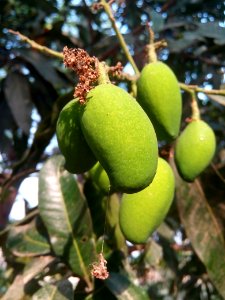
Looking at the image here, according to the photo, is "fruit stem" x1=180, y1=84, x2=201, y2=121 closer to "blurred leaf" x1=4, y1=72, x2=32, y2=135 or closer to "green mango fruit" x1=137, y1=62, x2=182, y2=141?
"green mango fruit" x1=137, y1=62, x2=182, y2=141

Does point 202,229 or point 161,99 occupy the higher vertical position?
point 161,99

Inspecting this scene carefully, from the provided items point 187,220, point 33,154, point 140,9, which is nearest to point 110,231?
point 187,220

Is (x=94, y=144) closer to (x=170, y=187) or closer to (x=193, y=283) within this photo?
(x=170, y=187)

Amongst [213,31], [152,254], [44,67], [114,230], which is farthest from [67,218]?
[213,31]

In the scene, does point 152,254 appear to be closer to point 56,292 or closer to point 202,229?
point 202,229

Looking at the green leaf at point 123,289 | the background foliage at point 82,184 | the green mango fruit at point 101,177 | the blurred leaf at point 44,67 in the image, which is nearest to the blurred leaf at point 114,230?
the background foliage at point 82,184

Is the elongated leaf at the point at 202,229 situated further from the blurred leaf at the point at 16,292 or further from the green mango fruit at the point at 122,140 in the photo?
the green mango fruit at the point at 122,140

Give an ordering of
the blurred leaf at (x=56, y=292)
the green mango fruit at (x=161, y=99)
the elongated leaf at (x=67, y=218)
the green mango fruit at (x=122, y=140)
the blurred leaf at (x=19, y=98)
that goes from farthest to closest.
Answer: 1. the blurred leaf at (x=19, y=98)
2. the elongated leaf at (x=67, y=218)
3. the blurred leaf at (x=56, y=292)
4. the green mango fruit at (x=161, y=99)
5. the green mango fruit at (x=122, y=140)
